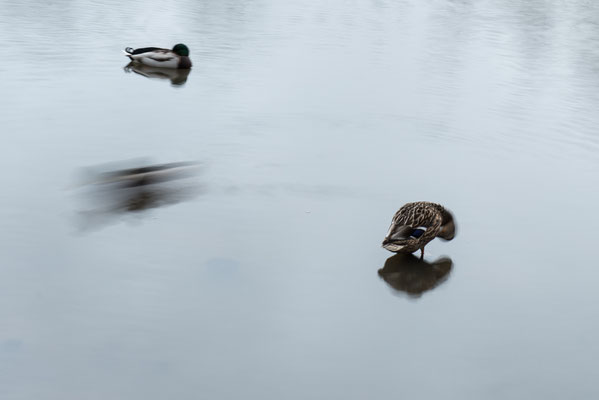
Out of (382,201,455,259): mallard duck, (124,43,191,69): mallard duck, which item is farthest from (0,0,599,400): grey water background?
(124,43,191,69): mallard duck

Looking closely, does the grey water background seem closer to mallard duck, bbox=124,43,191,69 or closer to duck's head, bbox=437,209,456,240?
duck's head, bbox=437,209,456,240

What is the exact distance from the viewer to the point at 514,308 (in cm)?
689

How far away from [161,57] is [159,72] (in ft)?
0.89

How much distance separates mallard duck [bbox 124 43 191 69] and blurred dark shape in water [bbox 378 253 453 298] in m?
8.29

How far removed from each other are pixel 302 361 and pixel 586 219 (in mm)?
4511

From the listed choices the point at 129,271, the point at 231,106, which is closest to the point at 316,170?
the point at 231,106

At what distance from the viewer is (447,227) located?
789cm

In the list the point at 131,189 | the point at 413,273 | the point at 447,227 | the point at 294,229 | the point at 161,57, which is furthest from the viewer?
the point at 161,57

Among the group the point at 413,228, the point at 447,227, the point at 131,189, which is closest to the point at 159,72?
the point at 131,189

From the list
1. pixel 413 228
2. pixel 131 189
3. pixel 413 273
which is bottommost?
pixel 413 273

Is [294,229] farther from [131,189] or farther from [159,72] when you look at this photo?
[159,72]

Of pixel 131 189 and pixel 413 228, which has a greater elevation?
pixel 413 228

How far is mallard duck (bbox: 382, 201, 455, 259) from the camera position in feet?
24.3

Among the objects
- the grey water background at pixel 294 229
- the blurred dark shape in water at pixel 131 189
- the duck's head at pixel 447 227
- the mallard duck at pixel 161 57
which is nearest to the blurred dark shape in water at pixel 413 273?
the grey water background at pixel 294 229
